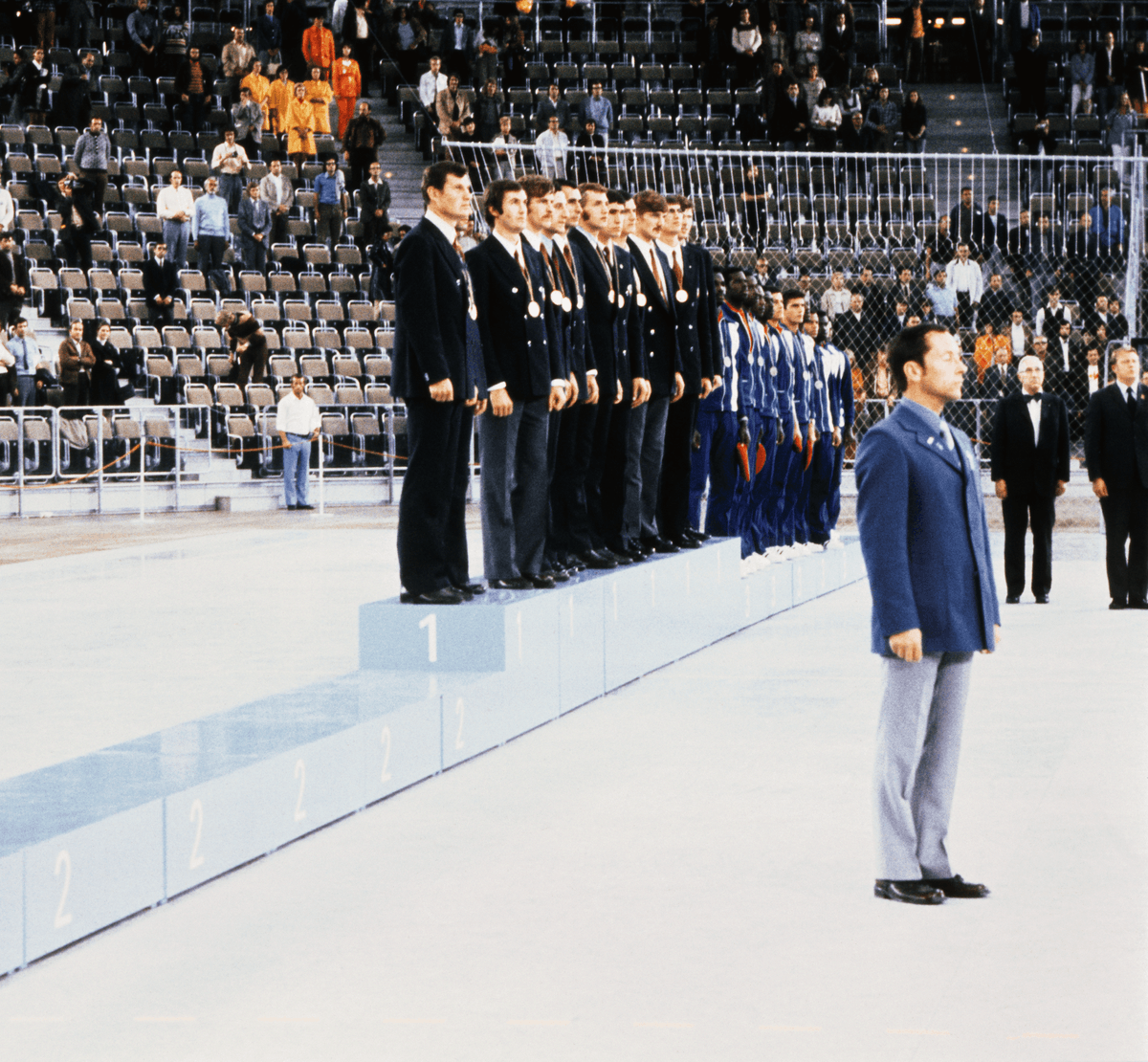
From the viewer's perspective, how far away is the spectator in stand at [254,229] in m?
20.1

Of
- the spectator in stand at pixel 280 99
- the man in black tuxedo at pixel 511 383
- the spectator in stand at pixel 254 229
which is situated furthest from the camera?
the spectator in stand at pixel 280 99

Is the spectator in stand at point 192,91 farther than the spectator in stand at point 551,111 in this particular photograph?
No

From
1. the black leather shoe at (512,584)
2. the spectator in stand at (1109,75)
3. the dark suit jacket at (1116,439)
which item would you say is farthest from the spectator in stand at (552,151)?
the black leather shoe at (512,584)

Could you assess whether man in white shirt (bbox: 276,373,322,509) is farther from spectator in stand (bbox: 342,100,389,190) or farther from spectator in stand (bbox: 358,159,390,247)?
spectator in stand (bbox: 342,100,389,190)

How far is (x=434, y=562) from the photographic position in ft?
22.7

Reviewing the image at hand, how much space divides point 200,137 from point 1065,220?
10191 millimetres

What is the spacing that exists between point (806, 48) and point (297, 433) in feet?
31.4

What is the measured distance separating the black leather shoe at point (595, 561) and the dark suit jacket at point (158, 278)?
11.9 metres

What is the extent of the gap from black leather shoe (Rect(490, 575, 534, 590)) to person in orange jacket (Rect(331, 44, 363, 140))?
652 inches

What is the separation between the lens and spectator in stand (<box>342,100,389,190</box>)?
21547 mm

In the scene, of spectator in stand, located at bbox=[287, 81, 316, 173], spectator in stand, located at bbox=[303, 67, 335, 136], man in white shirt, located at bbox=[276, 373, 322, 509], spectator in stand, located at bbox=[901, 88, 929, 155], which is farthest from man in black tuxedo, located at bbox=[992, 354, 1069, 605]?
spectator in stand, located at bbox=[303, 67, 335, 136]

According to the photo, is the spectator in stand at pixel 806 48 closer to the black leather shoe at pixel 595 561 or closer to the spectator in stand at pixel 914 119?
the spectator in stand at pixel 914 119

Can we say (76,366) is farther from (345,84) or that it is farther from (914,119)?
A: (914,119)

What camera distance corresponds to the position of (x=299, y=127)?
2184 centimetres
